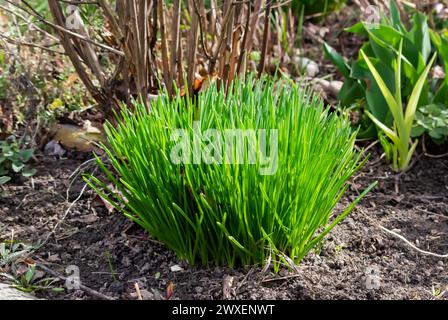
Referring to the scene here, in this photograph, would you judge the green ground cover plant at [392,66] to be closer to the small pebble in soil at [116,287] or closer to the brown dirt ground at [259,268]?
the brown dirt ground at [259,268]

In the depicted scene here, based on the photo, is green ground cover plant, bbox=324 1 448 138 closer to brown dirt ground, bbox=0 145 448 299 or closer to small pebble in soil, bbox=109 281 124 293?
brown dirt ground, bbox=0 145 448 299

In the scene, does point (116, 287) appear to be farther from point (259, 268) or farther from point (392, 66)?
point (392, 66)

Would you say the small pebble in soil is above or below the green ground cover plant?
below

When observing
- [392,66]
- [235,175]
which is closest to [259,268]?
[235,175]

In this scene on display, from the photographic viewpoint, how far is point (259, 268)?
7.41 feet

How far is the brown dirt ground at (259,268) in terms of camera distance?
7.34ft

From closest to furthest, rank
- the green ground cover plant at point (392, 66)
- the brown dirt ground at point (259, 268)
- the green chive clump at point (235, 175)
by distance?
1. the green chive clump at point (235, 175)
2. the brown dirt ground at point (259, 268)
3. the green ground cover plant at point (392, 66)

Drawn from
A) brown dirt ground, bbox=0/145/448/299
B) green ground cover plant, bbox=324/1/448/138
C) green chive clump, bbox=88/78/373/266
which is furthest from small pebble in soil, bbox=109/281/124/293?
green ground cover plant, bbox=324/1/448/138

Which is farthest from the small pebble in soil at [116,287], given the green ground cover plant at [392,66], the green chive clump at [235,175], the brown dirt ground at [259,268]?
the green ground cover plant at [392,66]

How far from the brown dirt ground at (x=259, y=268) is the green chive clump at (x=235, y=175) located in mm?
98

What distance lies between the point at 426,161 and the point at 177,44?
1135 millimetres

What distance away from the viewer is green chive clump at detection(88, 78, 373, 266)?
2.04m

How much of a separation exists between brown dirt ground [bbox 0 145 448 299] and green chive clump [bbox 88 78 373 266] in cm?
10

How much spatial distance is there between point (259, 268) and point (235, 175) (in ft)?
1.29
